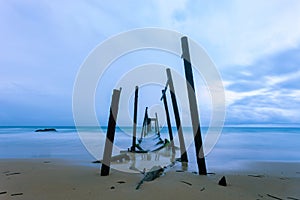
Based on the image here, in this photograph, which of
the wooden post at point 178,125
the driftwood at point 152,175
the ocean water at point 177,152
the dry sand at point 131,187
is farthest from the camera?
the ocean water at point 177,152

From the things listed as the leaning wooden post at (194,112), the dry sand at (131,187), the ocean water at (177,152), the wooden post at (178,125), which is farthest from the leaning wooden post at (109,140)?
the ocean water at (177,152)

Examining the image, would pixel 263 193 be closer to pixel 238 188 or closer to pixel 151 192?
pixel 238 188

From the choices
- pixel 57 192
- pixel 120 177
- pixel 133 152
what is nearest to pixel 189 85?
pixel 120 177

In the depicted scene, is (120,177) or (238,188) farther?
(120,177)

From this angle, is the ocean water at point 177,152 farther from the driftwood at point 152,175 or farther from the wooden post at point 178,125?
the driftwood at point 152,175

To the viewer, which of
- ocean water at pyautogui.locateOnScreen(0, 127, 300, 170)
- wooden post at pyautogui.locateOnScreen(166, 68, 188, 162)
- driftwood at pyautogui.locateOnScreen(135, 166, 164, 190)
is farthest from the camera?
ocean water at pyautogui.locateOnScreen(0, 127, 300, 170)

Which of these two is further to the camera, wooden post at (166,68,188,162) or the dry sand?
wooden post at (166,68,188,162)

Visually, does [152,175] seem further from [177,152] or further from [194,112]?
[177,152]

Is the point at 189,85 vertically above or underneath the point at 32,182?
above

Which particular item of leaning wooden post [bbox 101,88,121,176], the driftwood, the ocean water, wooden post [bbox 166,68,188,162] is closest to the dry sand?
the driftwood

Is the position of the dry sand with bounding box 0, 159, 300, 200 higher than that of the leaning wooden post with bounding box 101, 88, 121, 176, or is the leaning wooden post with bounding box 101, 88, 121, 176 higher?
the leaning wooden post with bounding box 101, 88, 121, 176

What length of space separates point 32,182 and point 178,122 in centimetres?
578

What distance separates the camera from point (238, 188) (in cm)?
546

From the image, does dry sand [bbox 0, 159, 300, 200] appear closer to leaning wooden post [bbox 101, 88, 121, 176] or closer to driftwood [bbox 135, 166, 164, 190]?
driftwood [bbox 135, 166, 164, 190]
